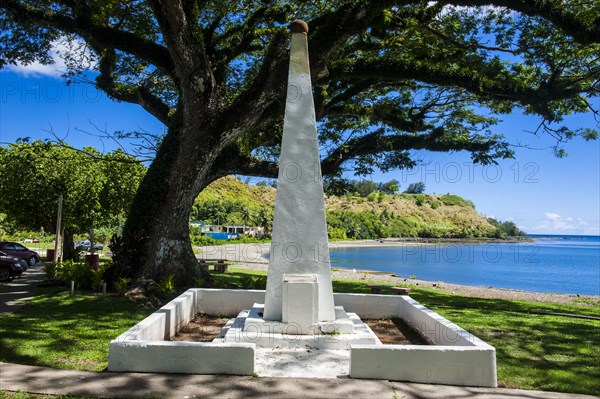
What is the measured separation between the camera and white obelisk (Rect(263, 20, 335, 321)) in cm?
719

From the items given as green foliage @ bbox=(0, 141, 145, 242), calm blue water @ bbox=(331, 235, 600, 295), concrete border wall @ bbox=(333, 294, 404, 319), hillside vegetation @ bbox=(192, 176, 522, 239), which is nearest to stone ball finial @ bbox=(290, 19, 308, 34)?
concrete border wall @ bbox=(333, 294, 404, 319)

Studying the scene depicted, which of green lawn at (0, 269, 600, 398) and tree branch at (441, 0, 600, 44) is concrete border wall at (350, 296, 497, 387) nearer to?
green lawn at (0, 269, 600, 398)

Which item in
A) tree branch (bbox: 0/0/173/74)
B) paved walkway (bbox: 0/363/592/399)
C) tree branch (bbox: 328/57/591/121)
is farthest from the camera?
tree branch (bbox: 328/57/591/121)

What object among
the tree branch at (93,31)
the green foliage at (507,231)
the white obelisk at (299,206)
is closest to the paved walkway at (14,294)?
the white obelisk at (299,206)

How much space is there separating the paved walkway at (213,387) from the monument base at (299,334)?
1341 millimetres

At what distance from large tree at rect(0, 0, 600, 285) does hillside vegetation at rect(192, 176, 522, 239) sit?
224 ft

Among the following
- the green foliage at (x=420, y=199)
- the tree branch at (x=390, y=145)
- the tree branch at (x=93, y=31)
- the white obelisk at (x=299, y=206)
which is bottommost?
the white obelisk at (x=299, y=206)

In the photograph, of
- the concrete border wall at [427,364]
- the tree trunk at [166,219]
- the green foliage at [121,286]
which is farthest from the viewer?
the tree trunk at [166,219]

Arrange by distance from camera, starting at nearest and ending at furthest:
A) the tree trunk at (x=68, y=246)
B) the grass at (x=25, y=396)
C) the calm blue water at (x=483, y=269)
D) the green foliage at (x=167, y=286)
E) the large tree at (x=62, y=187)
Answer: the grass at (x=25, y=396)
the green foliage at (x=167, y=286)
the large tree at (x=62, y=187)
the tree trunk at (x=68, y=246)
the calm blue water at (x=483, y=269)

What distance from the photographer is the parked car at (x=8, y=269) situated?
15.0 metres

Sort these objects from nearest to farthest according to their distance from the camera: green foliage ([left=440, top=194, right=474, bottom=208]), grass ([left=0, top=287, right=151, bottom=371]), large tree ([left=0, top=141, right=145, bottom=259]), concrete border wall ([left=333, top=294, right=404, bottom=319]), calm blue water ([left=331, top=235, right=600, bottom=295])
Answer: grass ([left=0, top=287, right=151, bottom=371]) → concrete border wall ([left=333, top=294, right=404, bottom=319]) → large tree ([left=0, top=141, right=145, bottom=259]) → calm blue water ([left=331, top=235, right=600, bottom=295]) → green foliage ([left=440, top=194, right=474, bottom=208])

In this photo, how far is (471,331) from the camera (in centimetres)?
838

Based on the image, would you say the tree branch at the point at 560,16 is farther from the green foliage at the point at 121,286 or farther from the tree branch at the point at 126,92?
the green foliage at the point at 121,286

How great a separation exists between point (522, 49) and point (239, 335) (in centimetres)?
1073
